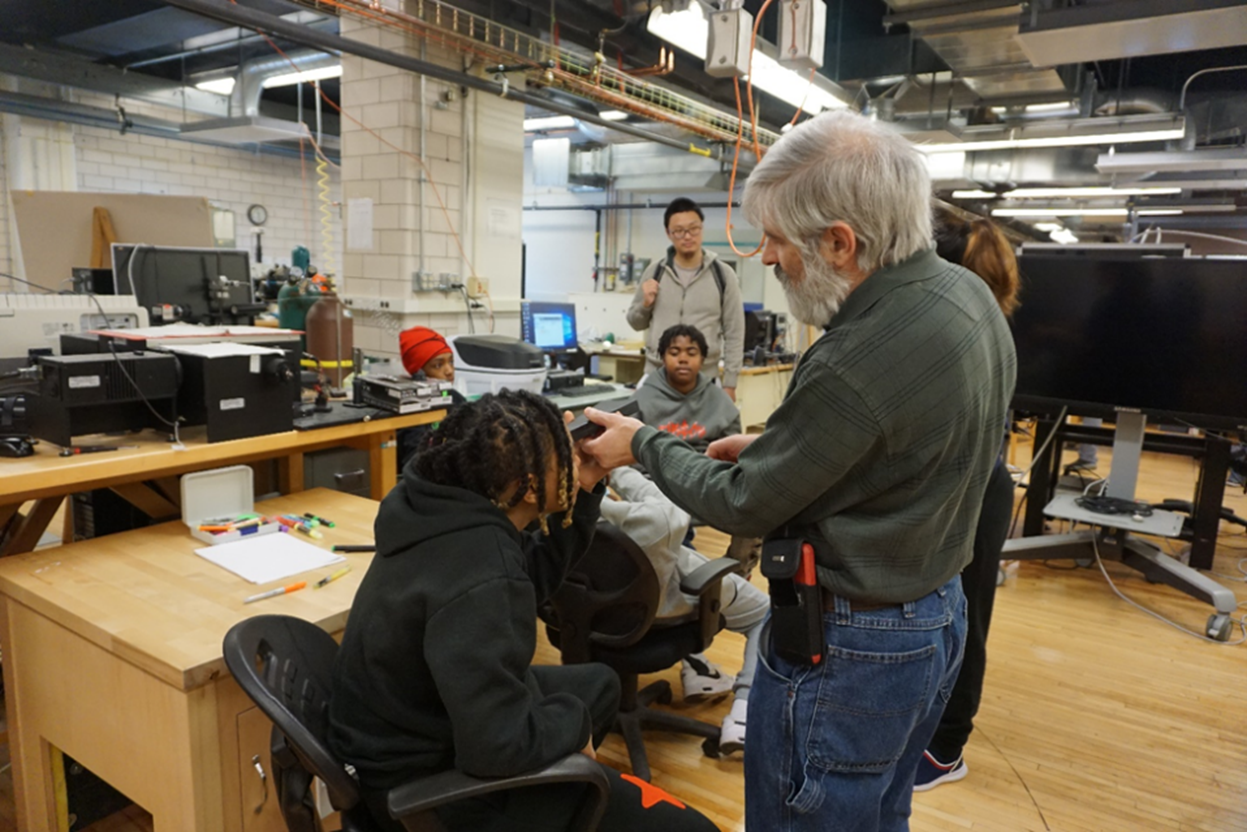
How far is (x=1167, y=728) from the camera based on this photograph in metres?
2.53

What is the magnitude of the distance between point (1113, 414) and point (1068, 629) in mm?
1028

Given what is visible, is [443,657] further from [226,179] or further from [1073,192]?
[226,179]

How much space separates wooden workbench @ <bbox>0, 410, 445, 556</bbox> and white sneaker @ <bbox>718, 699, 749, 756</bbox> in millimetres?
1296

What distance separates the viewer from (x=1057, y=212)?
27.0 feet

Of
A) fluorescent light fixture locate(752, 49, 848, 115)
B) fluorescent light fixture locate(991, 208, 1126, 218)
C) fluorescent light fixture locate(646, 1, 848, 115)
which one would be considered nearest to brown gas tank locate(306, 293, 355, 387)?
fluorescent light fixture locate(646, 1, 848, 115)

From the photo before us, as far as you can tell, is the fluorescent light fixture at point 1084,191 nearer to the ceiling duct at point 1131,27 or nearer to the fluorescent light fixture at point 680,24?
the ceiling duct at point 1131,27

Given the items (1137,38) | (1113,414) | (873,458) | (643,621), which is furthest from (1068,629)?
(873,458)

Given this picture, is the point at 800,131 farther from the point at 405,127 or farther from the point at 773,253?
the point at 405,127

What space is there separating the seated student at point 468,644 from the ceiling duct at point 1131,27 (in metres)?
3.35

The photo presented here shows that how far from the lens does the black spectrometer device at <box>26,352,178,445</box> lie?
179 cm

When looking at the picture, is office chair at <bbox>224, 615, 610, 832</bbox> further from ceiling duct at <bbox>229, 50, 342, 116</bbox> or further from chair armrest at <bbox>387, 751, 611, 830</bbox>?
ceiling duct at <bbox>229, 50, 342, 116</bbox>

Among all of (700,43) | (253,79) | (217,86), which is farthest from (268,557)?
(217,86)

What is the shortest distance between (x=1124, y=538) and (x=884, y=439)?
3506 millimetres

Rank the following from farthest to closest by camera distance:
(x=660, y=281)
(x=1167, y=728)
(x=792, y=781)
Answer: (x=660, y=281) < (x=1167, y=728) < (x=792, y=781)
